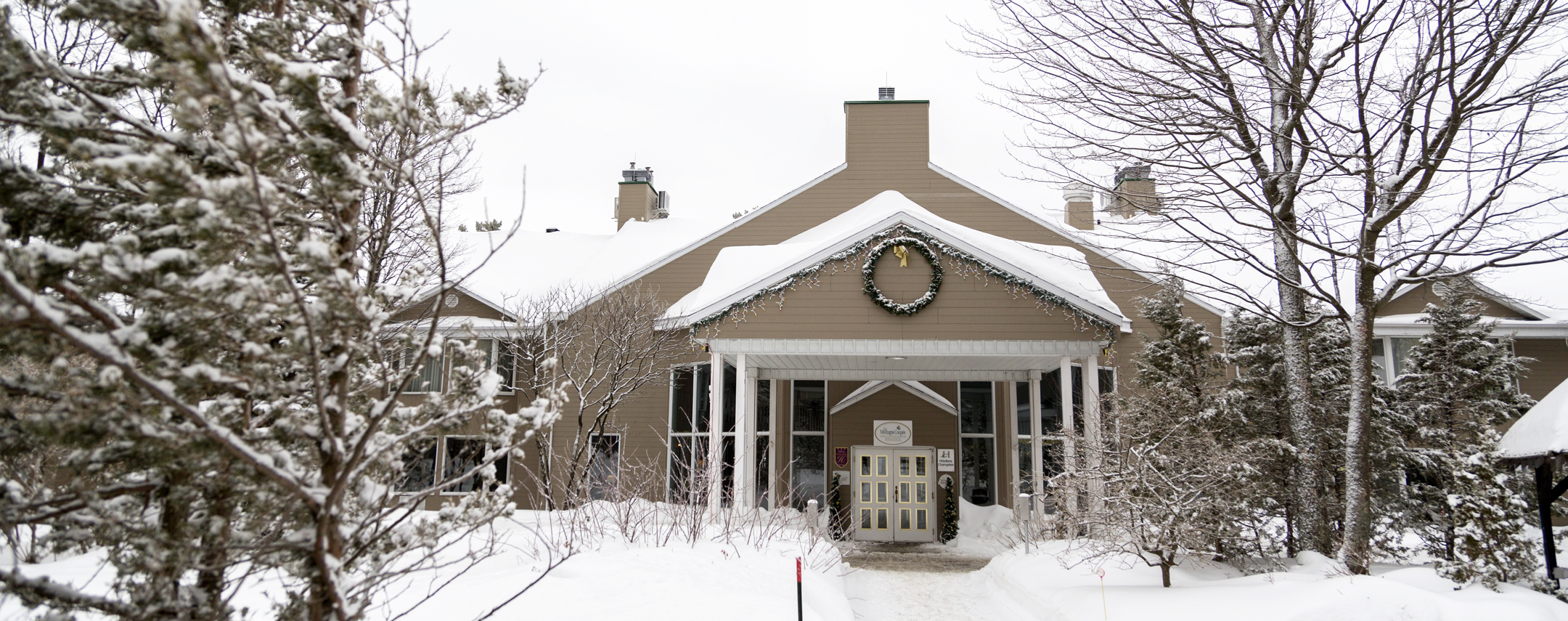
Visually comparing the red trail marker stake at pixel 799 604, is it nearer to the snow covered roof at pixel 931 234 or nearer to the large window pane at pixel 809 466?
the snow covered roof at pixel 931 234

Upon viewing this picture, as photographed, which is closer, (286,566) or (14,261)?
(14,261)

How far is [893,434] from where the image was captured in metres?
17.3

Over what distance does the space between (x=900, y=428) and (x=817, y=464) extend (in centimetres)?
197

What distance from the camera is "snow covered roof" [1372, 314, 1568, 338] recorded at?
51.0 feet

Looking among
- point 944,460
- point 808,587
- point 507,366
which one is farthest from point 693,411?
point 808,587

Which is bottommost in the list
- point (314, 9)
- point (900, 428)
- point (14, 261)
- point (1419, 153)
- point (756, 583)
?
point (756, 583)

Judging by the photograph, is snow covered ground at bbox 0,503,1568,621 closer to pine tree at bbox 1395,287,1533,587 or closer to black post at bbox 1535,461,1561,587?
pine tree at bbox 1395,287,1533,587

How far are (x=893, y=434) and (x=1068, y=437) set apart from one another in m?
6.52

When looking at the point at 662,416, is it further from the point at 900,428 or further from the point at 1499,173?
the point at 1499,173

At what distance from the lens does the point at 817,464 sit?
1794cm

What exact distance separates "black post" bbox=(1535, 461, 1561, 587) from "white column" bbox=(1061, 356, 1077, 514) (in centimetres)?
431

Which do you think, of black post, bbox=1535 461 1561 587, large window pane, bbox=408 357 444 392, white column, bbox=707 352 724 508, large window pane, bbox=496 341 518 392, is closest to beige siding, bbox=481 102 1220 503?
white column, bbox=707 352 724 508

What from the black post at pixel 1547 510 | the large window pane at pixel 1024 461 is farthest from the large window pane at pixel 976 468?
the black post at pixel 1547 510

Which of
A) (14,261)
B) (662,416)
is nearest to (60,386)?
(14,261)
